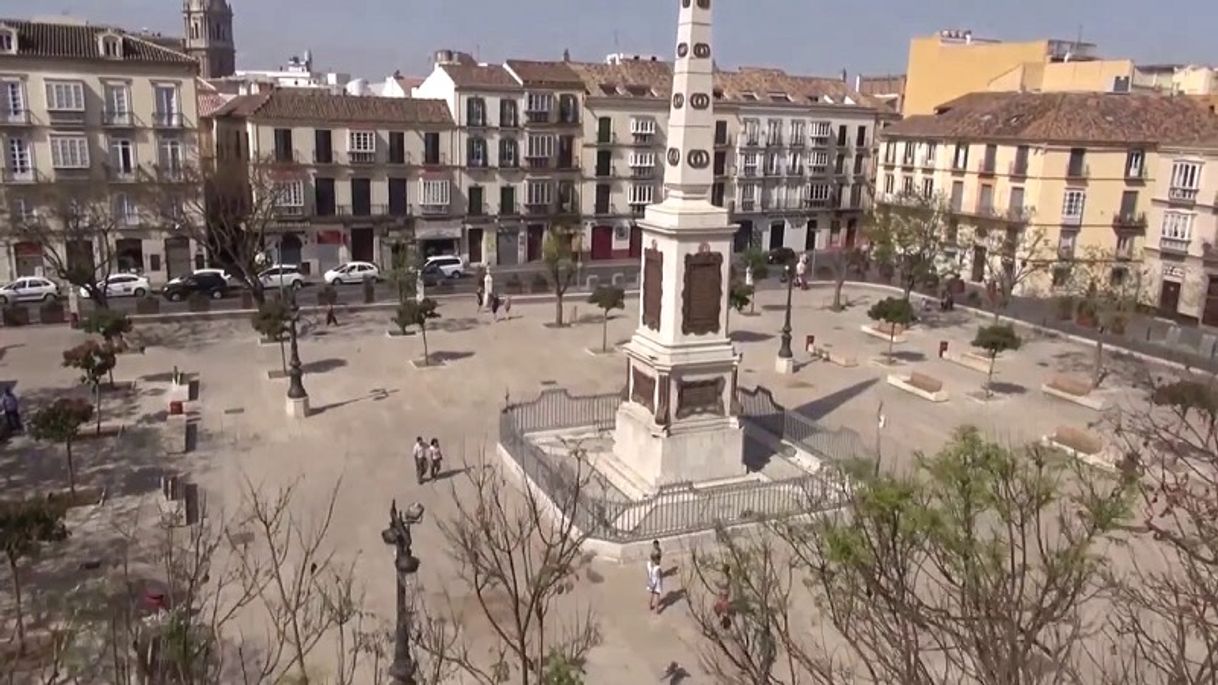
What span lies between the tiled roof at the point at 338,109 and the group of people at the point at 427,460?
2900cm

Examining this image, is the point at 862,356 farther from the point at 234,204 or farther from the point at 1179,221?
the point at 234,204

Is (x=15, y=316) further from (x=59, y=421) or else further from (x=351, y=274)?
(x=59, y=421)

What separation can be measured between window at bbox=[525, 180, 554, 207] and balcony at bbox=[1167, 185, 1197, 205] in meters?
28.4

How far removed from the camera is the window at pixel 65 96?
40094 mm

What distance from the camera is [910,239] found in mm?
39875

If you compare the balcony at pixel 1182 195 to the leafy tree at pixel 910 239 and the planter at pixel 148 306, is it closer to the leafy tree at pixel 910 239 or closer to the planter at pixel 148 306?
the leafy tree at pixel 910 239

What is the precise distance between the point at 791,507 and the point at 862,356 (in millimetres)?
16128

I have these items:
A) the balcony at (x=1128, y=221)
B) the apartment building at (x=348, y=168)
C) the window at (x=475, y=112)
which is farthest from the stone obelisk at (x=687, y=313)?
the balcony at (x=1128, y=221)

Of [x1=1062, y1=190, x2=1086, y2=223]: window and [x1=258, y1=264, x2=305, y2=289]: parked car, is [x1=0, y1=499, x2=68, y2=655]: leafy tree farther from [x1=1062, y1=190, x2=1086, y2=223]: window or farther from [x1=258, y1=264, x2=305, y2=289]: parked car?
[x1=1062, y1=190, x2=1086, y2=223]: window


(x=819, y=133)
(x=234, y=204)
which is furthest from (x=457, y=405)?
(x=819, y=133)

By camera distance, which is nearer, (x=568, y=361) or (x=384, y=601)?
(x=384, y=601)

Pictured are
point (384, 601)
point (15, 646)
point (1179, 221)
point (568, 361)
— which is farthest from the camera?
point (1179, 221)

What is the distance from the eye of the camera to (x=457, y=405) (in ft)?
85.8

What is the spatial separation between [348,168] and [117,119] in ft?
32.3
